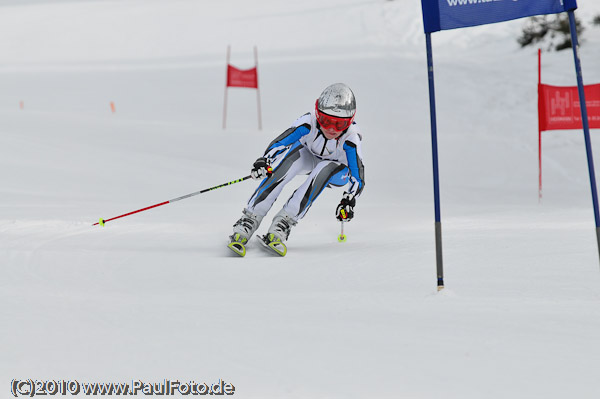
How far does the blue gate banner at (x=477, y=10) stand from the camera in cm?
356

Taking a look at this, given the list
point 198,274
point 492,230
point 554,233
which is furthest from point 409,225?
point 198,274

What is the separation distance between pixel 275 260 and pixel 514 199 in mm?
5494

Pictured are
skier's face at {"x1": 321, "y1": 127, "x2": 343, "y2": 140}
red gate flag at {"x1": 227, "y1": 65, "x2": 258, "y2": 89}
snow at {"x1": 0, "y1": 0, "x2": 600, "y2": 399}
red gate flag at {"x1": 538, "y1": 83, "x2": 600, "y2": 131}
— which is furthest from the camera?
red gate flag at {"x1": 227, "y1": 65, "x2": 258, "y2": 89}

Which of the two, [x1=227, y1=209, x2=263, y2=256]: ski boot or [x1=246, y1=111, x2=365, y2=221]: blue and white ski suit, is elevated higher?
[x1=246, y1=111, x2=365, y2=221]: blue and white ski suit

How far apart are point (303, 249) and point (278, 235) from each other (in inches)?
16.3

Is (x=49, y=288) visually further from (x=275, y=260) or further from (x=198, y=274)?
(x=275, y=260)

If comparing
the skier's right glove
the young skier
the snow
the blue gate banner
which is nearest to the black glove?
the young skier

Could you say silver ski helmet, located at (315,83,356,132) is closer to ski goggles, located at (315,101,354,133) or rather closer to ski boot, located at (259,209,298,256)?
ski goggles, located at (315,101,354,133)

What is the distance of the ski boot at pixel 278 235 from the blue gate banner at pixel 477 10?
6.66ft

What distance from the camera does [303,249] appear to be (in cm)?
551

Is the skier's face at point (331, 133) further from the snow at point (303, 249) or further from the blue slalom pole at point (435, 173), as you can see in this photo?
the blue slalom pole at point (435, 173)

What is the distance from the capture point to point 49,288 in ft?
12.6

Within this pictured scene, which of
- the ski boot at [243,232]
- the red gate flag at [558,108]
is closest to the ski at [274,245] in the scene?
the ski boot at [243,232]

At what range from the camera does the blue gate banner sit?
356 centimetres
